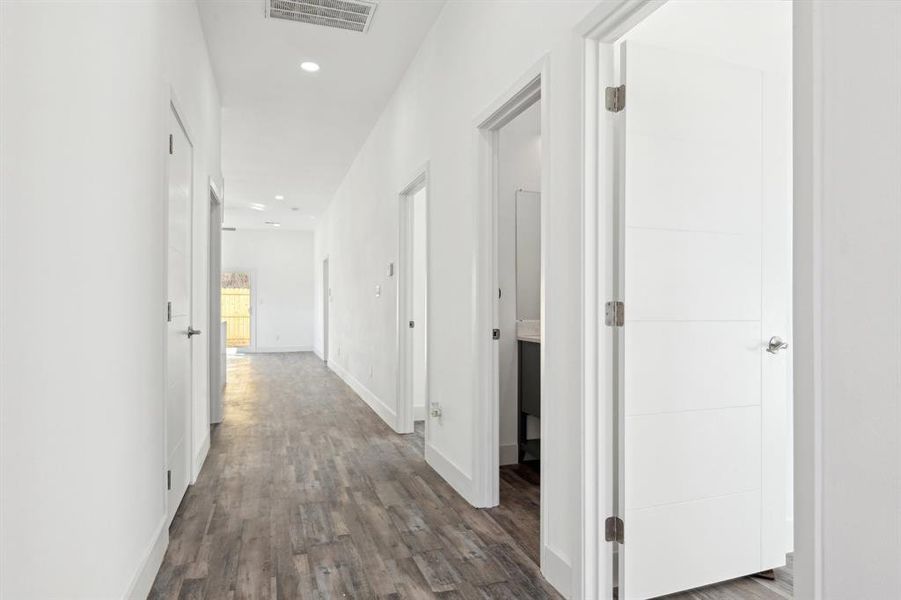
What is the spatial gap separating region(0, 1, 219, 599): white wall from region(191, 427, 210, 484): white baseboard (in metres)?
1.16

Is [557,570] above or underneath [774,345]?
underneath

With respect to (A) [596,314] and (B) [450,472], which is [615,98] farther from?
(B) [450,472]

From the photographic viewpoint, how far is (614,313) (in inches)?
76.3

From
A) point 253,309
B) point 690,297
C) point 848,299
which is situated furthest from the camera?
point 253,309

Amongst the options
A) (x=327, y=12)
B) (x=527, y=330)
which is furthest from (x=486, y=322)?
(x=327, y=12)

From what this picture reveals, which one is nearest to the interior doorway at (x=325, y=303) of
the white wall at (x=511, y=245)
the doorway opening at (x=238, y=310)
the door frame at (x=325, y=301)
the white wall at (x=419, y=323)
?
the door frame at (x=325, y=301)

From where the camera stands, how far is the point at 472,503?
9.68 feet

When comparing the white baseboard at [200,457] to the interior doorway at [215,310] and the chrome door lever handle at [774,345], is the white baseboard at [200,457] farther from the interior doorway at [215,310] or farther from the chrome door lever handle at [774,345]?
the chrome door lever handle at [774,345]

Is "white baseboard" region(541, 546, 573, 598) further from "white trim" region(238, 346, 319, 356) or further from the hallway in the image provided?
"white trim" region(238, 346, 319, 356)

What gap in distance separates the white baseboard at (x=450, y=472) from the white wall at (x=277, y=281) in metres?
9.84

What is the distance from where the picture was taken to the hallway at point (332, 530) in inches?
83.2

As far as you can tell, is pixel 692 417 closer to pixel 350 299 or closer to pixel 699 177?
pixel 699 177

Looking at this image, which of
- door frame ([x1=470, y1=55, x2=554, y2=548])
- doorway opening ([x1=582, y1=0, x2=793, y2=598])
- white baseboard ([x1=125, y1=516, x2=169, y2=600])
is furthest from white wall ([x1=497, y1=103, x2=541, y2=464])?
white baseboard ([x1=125, y1=516, x2=169, y2=600])

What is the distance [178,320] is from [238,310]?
34.6 ft
